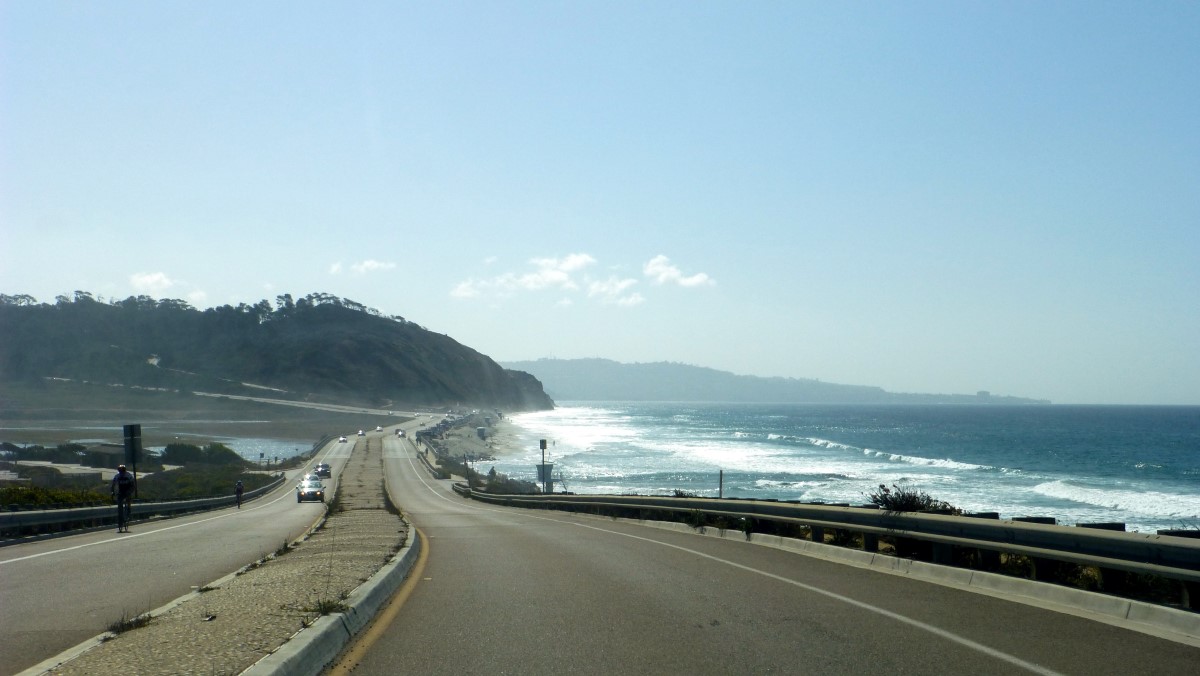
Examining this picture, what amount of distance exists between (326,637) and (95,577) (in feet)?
22.5

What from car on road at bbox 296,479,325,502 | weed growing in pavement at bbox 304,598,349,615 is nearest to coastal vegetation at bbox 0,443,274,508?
car on road at bbox 296,479,325,502

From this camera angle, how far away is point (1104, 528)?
917cm

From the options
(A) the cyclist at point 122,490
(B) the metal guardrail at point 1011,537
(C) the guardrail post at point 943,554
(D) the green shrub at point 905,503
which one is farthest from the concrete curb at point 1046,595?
(A) the cyclist at point 122,490

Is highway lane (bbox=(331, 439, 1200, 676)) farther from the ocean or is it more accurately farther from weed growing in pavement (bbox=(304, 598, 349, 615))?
the ocean

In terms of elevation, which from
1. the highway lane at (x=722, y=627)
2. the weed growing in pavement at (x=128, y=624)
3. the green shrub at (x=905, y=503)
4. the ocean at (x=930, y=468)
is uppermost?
the green shrub at (x=905, y=503)

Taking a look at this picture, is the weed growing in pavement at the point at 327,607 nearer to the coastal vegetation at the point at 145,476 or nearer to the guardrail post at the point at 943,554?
the guardrail post at the point at 943,554

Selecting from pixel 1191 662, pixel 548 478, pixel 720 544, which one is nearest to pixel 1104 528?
pixel 1191 662

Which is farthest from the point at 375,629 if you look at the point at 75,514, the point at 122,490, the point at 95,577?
the point at 75,514

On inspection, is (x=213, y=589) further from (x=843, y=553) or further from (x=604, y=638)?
(x=843, y=553)

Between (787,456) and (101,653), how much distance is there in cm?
9945

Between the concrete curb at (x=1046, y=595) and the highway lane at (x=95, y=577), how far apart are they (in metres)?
8.28

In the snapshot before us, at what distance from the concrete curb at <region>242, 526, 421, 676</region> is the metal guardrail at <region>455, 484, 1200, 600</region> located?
6189 mm

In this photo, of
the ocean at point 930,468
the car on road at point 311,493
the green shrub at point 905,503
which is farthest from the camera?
the ocean at point 930,468

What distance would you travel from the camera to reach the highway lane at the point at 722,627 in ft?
21.3
